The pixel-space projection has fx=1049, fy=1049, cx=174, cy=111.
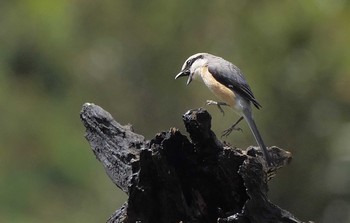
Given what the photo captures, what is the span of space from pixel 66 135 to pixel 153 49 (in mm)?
959

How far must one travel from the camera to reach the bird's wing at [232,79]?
145 inches

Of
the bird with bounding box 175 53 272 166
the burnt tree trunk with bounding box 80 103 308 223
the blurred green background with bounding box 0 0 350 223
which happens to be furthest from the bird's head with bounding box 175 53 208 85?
the blurred green background with bounding box 0 0 350 223

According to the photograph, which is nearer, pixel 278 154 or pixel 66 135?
pixel 278 154

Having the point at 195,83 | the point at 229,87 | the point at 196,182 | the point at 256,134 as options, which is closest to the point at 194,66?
the point at 229,87

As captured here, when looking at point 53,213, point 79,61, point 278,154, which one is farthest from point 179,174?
point 79,61

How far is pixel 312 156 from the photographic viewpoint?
20.7 ft

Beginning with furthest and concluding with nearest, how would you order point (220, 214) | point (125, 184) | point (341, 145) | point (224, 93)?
point (341, 145) < point (224, 93) < point (125, 184) < point (220, 214)

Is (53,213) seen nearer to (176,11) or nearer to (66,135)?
(66,135)

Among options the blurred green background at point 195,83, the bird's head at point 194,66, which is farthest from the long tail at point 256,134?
the blurred green background at point 195,83

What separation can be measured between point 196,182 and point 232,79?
0.81 metres

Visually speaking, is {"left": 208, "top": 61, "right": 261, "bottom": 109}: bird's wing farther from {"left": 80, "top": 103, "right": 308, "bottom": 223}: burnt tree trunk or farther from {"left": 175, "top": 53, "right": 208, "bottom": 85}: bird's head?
{"left": 80, "top": 103, "right": 308, "bottom": 223}: burnt tree trunk

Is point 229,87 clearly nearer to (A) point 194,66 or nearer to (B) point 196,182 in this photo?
(A) point 194,66

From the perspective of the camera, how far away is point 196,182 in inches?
117

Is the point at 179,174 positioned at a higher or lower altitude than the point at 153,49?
lower
